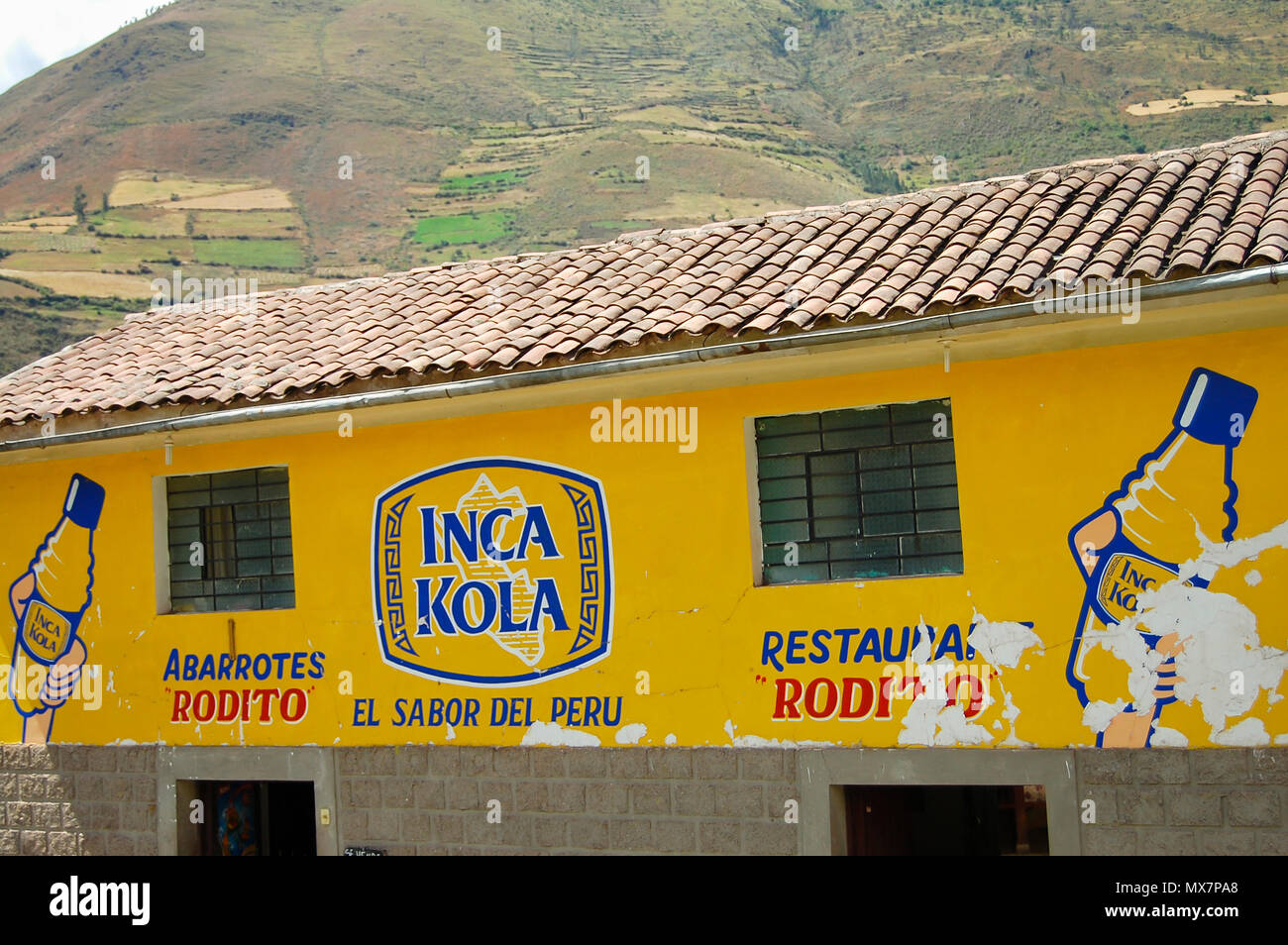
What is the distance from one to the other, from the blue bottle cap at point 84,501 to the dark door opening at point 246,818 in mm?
2213

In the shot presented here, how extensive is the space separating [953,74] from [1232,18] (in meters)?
15.3

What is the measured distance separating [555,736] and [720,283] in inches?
126

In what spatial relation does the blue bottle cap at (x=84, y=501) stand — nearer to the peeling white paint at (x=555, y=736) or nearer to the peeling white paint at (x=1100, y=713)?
the peeling white paint at (x=555, y=736)

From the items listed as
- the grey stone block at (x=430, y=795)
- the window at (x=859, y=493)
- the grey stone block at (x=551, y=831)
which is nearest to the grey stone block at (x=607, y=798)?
the grey stone block at (x=551, y=831)

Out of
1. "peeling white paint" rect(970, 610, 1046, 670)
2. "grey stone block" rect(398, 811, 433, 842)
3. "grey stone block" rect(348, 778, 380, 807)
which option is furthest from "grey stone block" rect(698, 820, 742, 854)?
"grey stone block" rect(348, 778, 380, 807)

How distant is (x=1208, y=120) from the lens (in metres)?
66.8

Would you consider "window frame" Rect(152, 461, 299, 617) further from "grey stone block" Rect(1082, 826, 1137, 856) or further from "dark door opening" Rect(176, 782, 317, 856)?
"grey stone block" Rect(1082, 826, 1137, 856)

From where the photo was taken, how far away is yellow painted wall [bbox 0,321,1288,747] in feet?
24.2

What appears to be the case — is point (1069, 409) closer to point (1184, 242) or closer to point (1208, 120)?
point (1184, 242)

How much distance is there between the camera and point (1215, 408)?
734 cm

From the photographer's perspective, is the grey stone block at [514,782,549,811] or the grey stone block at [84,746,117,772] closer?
the grey stone block at [514,782,549,811]

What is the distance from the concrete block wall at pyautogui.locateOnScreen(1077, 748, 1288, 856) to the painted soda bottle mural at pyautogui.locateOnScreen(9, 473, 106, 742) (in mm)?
7575

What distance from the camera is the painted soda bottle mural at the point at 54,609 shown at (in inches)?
425

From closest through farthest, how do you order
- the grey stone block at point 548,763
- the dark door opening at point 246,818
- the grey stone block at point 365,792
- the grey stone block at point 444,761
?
the grey stone block at point 548,763 < the grey stone block at point 444,761 < the grey stone block at point 365,792 < the dark door opening at point 246,818
